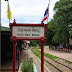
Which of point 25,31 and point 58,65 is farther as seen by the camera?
point 58,65

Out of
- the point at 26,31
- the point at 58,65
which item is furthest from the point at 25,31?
the point at 58,65

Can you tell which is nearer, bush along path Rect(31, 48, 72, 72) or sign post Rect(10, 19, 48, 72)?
sign post Rect(10, 19, 48, 72)

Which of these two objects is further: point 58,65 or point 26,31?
point 58,65

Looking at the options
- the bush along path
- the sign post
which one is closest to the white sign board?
the sign post

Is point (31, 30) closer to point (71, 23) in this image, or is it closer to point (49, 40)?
point (71, 23)

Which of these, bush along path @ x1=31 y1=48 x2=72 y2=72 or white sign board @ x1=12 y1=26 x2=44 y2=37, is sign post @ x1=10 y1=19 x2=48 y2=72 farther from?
bush along path @ x1=31 y1=48 x2=72 y2=72

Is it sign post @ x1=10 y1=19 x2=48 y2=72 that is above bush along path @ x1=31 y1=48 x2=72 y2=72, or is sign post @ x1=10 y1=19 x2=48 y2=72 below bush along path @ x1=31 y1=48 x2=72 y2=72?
above

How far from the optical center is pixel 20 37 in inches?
216

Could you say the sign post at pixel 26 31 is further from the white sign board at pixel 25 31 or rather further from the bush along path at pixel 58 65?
the bush along path at pixel 58 65

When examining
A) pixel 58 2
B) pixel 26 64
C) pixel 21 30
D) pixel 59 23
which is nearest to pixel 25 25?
pixel 21 30

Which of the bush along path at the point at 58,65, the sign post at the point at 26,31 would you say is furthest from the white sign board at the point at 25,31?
the bush along path at the point at 58,65

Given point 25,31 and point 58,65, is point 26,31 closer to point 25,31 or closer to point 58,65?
point 25,31

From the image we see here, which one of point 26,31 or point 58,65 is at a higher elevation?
point 26,31

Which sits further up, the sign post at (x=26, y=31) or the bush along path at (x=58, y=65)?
the sign post at (x=26, y=31)
